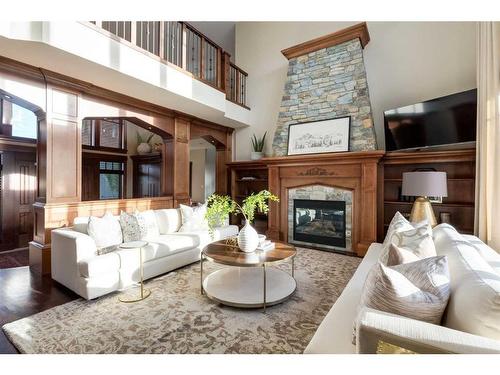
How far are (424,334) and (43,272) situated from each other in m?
4.16

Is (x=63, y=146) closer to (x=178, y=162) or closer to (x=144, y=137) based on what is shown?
(x=178, y=162)

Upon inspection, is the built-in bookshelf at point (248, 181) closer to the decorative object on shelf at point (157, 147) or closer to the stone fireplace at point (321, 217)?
the stone fireplace at point (321, 217)

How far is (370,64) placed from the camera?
464cm

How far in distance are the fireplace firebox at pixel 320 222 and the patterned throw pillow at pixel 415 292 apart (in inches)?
131

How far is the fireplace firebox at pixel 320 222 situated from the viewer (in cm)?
442

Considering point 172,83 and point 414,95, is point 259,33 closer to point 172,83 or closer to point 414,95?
point 172,83

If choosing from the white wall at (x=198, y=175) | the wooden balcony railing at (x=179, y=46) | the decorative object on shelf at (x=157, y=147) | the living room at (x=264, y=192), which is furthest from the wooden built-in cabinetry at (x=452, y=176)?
the decorative object on shelf at (x=157, y=147)

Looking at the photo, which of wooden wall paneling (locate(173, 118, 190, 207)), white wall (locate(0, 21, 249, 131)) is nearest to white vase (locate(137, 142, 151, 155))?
wooden wall paneling (locate(173, 118, 190, 207))

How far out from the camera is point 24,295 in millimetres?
2617

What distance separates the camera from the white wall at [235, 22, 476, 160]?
3887 mm

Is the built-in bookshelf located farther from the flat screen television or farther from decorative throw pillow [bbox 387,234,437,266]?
decorative throw pillow [bbox 387,234,437,266]

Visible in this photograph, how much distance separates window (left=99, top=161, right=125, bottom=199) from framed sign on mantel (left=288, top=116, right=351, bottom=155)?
235 inches

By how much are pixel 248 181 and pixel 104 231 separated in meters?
3.94
